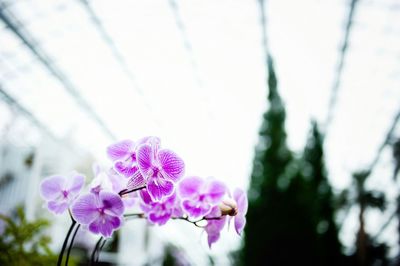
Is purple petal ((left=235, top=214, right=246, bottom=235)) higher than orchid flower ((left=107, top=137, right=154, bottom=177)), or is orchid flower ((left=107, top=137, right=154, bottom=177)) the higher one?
orchid flower ((left=107, top=137, right=154, bottom=177))

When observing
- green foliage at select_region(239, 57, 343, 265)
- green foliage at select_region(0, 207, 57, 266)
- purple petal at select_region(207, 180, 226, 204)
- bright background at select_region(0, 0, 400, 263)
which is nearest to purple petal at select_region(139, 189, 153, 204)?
purple petal at select_region(207, 180, 226, 204)

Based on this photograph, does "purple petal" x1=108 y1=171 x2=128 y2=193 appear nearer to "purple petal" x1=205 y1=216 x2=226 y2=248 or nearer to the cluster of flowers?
the cluster of flowers

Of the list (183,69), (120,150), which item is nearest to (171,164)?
(120,150)

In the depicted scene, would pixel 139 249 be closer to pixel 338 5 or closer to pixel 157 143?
pixel 338 5

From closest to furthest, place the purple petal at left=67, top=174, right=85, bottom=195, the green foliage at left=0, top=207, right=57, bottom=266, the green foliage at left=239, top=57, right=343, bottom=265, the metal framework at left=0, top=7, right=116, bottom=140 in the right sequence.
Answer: the purple petal at left=67, top=174, right=85, bottom=195 < the green foliage at left=0, top=207, right=57, bottom=266 < the green foliage at left=239, top=57, right=343, bottom=265 < the metal framework at left=0, top=7, right=116, bottom=140

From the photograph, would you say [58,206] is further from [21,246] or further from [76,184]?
[21,246]

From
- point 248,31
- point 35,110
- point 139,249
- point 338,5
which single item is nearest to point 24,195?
point 35,110

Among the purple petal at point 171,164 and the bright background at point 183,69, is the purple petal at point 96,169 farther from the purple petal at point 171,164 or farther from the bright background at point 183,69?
the bright background at point 183,69
